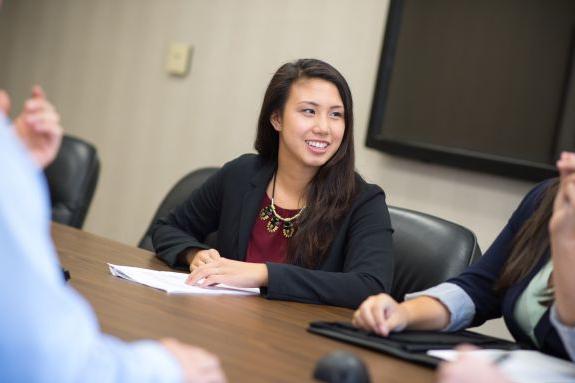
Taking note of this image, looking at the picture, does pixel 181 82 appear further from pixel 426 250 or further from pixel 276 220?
pixel 426 250

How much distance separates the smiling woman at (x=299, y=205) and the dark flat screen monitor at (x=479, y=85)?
86 centimetres

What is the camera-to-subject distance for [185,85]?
425 centimetres

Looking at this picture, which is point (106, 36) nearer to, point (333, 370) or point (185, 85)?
point (185, 85)

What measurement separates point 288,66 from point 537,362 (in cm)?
134

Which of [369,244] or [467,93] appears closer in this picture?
[369,244]

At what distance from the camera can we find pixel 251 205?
2.43 metres

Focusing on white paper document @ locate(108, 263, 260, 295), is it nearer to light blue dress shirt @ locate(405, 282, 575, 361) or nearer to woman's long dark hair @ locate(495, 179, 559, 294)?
light blue dress shirt @ locate(405, 282, 575, 361)

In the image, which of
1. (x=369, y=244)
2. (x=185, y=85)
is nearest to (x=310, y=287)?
(x=369, y=244)

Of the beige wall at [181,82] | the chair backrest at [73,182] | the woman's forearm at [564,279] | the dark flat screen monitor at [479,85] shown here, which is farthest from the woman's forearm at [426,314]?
the chair backrest at [73,182]

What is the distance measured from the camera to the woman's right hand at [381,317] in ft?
5.04

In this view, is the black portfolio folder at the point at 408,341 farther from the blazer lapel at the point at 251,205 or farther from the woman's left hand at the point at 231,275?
the blazer lapel at the point at 251,205

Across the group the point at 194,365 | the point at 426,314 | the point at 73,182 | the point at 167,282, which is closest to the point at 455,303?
the point at 426,314

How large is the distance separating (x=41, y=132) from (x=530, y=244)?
44.0 inches

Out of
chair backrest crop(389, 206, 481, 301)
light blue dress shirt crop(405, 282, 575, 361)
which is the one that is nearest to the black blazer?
chair backrest crop(389, 206, 481, 301)
